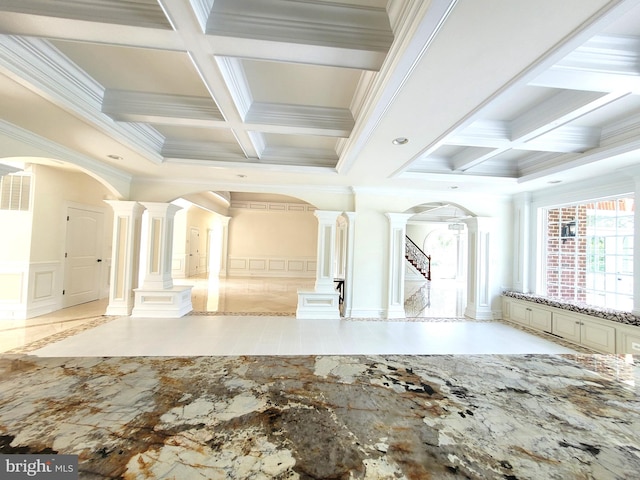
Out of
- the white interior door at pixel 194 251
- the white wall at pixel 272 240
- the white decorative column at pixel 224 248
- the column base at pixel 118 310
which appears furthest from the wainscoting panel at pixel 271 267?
the column base at pixel 118 310

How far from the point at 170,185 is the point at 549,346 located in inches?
270

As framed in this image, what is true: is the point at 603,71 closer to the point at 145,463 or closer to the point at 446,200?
the point at 145,463

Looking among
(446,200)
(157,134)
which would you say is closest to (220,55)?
(157,134)

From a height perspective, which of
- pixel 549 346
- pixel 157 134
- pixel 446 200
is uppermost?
pixel 157 134

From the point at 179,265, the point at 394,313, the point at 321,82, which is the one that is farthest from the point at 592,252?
the point at 179,265

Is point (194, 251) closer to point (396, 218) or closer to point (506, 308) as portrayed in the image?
point (396, 218)

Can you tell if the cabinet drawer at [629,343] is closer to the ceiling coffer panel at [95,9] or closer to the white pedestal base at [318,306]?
the white pedestal base at [318,306]

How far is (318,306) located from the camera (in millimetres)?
5223

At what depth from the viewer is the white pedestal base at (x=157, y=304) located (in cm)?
493

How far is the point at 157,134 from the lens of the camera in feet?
12.7

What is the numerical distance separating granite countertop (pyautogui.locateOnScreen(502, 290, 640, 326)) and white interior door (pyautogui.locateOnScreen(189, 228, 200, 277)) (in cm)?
1011

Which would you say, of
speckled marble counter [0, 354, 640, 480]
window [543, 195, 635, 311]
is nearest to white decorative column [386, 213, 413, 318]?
window [543, 195, 635, 311]

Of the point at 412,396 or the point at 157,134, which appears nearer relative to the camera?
the point at 412,396

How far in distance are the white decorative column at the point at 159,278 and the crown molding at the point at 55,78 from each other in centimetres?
224
